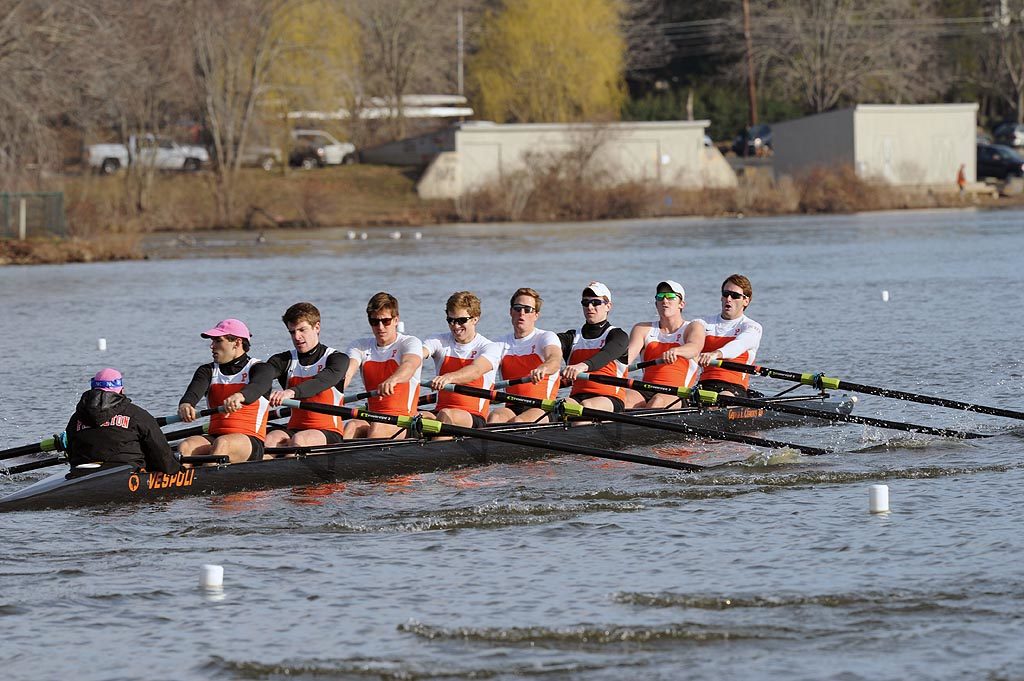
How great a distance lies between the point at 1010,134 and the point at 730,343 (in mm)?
58470

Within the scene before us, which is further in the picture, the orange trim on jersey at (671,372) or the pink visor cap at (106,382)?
the orange trim on jersey at (671,372)

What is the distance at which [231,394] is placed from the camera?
10.4 meters

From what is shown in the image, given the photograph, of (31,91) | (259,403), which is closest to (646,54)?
(31,91)

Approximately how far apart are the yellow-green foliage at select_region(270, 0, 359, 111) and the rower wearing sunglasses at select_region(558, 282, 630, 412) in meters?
42.3

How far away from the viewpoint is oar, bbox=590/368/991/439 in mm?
11805

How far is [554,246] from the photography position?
3922 cm

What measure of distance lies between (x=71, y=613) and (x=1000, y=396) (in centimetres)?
982

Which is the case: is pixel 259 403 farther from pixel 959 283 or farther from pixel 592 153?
pixel 592 153

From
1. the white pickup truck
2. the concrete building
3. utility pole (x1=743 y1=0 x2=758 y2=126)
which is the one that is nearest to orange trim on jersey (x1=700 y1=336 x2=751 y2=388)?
the white pickup truck

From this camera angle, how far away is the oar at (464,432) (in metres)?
10.4

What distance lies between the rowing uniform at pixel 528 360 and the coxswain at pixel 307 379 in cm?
156

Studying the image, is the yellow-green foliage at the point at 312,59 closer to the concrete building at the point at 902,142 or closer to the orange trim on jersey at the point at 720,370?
the concrete building at the point at 902,142

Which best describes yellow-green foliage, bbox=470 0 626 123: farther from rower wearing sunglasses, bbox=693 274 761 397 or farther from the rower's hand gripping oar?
the rower's hand gripping oar

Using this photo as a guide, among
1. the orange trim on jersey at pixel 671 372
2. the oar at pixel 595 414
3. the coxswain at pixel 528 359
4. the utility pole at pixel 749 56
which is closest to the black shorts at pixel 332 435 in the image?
the oar at pixel 595 414
